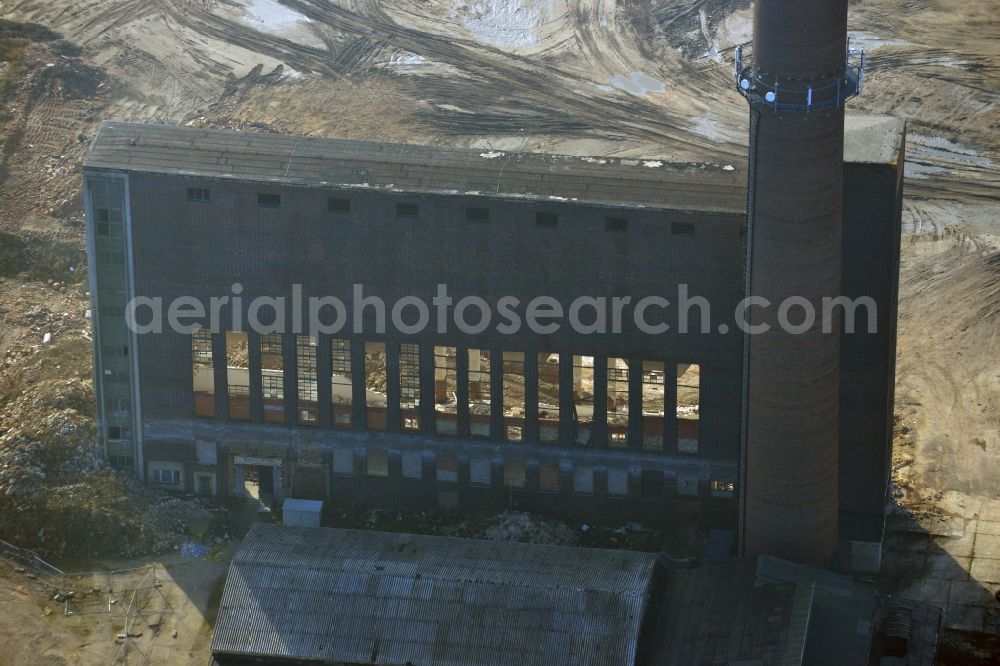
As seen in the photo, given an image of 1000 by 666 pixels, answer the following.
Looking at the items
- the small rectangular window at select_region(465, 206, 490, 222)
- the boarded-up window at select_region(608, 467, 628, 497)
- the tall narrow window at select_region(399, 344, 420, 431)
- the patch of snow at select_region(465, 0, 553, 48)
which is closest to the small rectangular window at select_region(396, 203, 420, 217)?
the small rectangular window at select_region(465, 206, 490, 222)

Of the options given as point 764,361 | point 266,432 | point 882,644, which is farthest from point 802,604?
point 266,432

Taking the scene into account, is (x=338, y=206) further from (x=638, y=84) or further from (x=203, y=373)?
(x=638, y=84)

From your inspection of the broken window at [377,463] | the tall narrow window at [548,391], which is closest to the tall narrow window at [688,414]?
the tall narrow window at [548,391]

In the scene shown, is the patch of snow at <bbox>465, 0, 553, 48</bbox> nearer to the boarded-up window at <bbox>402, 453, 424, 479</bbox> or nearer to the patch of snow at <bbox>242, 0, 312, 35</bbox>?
the patch of snow at <bbox>242, 0, 312, 35</bbox>

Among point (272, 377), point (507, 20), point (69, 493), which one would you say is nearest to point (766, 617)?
point (272, 377)

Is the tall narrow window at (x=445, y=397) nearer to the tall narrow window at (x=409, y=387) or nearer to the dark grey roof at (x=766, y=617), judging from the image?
the tall narrow window at (x=409, y=387)

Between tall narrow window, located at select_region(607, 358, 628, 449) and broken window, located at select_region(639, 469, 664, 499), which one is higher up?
tall narrow window, located at select_region(607, 358, 628, 449)
